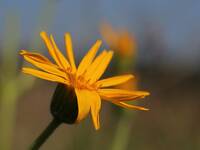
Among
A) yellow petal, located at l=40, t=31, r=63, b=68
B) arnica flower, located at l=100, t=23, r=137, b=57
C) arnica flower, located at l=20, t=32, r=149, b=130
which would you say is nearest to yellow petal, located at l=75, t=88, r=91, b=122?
arnica flower, located at l=20, t=32, r=149, b=130

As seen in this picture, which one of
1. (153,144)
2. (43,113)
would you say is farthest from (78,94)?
(43,113)

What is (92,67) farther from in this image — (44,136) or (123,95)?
(44,136)

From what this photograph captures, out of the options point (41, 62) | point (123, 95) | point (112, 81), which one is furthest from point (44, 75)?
point (112, 81)

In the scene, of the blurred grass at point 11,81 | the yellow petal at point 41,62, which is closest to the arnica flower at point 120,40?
Answer: the blurred grass at point 11,81

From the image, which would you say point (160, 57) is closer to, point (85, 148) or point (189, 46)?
point (189, 46)

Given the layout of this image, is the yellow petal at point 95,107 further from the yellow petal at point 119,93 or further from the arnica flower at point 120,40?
the arnica flower at point 120,40

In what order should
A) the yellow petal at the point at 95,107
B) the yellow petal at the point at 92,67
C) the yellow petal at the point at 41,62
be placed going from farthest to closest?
the yellow petal at the point at 92,67 → the yellow petal at the point at 41,62 → the yellow petal at the point at 95,107
